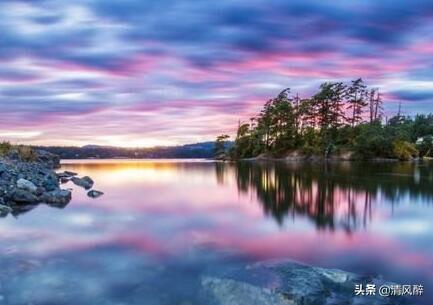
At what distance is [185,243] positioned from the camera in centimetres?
1114

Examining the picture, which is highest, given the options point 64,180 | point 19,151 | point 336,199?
point 19,151

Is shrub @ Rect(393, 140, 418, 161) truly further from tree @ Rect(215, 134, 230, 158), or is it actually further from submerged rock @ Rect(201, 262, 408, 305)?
submerged rock @ Rect(201, 262, 408, 305)

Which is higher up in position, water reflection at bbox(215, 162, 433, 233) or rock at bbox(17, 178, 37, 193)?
rock at bbox(17, 178, 37, 193)

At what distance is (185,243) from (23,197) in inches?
400

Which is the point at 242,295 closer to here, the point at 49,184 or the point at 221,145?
the point at 49,184

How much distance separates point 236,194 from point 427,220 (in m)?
11.2

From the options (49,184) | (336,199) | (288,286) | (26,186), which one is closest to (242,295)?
(288,286)

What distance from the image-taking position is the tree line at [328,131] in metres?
69.1

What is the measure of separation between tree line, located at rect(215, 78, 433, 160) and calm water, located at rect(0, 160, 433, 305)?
5129cm

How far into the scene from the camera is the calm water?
7.55 m

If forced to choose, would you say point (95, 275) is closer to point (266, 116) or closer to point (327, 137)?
point (327, 137)

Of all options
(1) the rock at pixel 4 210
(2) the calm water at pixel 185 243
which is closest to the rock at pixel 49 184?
(2) the calm water at pixel 185 243

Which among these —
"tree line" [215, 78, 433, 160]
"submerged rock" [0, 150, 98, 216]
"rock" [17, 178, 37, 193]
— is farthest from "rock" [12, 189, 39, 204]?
"tree line" [215, 78, 433, 160]

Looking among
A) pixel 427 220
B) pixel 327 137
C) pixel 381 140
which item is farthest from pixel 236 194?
pixel 327 137
